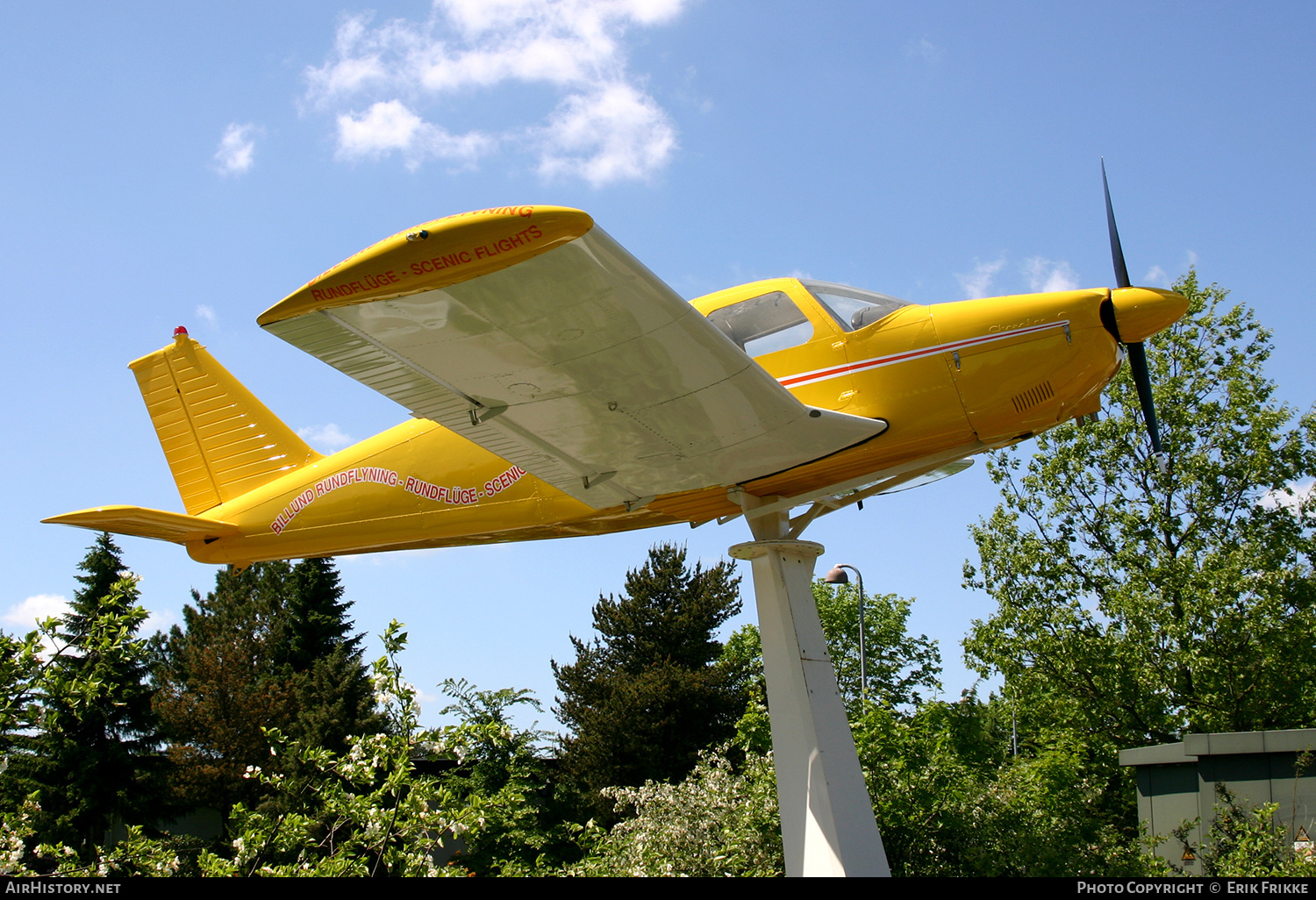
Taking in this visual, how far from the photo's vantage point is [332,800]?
8.67 meters

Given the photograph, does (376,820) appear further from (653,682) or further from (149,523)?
(653,682)

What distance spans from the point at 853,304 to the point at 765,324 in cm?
77

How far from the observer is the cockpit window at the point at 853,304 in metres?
7.76

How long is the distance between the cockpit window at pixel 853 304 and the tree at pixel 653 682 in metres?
26.6

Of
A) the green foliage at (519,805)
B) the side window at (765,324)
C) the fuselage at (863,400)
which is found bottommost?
the green foliage at (519,805)

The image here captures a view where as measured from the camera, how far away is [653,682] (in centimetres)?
3444

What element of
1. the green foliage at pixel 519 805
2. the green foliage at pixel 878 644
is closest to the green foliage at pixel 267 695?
the green foliage at pixel 519 805

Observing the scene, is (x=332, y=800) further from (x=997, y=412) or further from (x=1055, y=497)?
(x=1055, y=497)

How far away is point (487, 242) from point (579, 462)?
3.16 meters

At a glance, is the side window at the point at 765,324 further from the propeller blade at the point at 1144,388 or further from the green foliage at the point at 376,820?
the green foliage at the point at 376,820

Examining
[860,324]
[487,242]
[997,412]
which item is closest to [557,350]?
[487,242]

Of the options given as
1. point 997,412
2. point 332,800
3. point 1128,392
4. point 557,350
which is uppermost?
point 1128,392

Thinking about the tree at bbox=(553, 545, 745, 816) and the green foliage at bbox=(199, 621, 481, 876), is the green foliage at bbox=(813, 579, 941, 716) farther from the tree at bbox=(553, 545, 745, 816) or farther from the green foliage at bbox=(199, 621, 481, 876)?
the green foliage at bbox=(199, 621, 481, 876)

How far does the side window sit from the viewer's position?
309 inches
